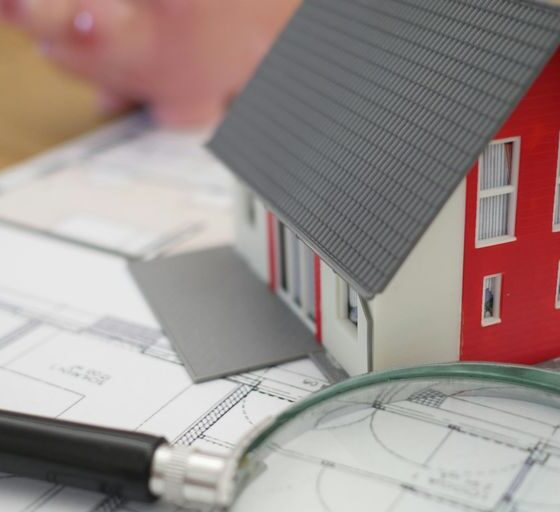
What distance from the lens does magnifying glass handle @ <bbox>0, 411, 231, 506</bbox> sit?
2.29 ft

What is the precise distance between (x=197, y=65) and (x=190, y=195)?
1.02 ft

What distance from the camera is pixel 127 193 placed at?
4.91 feet

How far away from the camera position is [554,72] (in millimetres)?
822

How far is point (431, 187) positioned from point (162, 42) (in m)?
0.96

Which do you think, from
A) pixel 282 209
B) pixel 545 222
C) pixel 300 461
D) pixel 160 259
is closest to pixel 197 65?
pixel 160 259

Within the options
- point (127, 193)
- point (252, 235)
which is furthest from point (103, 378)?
point (127, 193)

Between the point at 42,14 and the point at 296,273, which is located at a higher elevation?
the point at 42,14

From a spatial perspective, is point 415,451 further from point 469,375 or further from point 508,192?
point 508,192

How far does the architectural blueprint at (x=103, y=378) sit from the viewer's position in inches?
33.0

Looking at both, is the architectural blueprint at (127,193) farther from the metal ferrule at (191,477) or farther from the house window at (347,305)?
the metal ferrule at (191,477)

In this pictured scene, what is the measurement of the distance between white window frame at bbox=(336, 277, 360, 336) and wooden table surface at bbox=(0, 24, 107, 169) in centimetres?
91

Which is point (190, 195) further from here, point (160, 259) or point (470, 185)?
point (470, 185)

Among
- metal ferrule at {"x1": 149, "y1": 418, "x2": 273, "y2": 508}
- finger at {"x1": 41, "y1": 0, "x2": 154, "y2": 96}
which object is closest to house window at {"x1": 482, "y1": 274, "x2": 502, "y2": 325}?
metal ferrule at {"x1": 149, "y1": 418, "x2": 273, "y2": 508}

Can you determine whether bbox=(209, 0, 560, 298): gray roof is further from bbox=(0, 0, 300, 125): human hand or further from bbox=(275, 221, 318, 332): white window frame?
bbox=(0, 0, 300, 125): human hand
